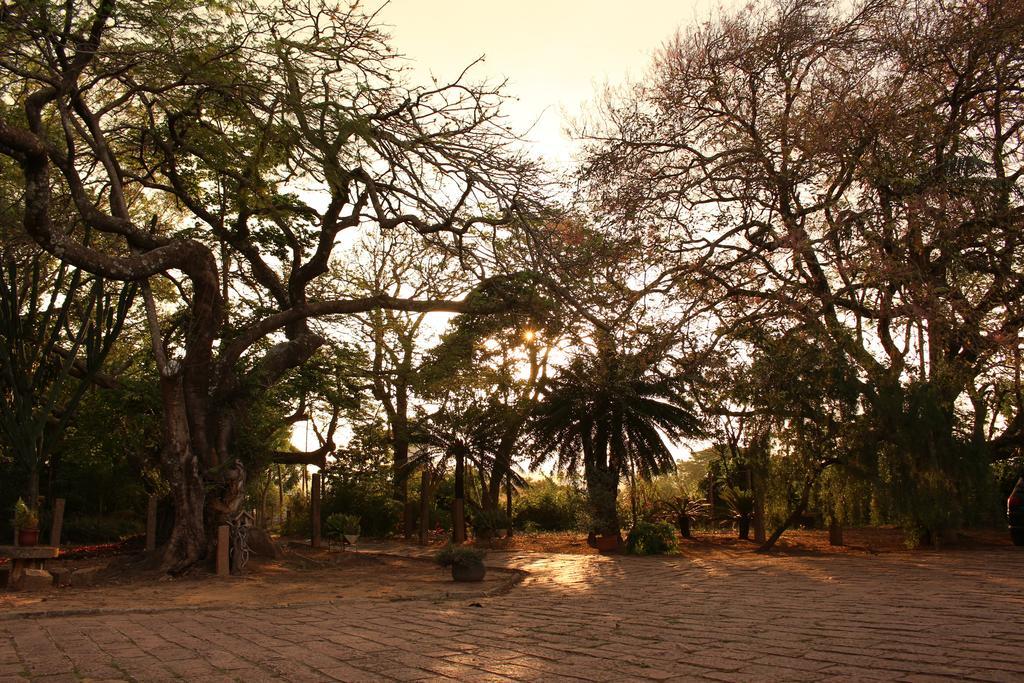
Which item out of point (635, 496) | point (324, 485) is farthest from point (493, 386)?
point (324, 485)

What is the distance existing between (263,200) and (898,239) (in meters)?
10.3

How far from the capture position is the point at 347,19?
29.5 feet

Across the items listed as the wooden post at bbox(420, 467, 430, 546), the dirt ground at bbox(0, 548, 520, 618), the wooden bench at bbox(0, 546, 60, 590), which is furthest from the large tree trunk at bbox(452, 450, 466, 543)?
the wooden bench at bbox(0, 546, 60, 590)

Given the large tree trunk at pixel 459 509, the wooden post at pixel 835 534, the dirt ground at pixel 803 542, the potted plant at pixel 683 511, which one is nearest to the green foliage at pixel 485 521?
the dirt ground at pixel 803 542

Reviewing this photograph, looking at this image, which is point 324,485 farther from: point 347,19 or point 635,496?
Result: point 347,19

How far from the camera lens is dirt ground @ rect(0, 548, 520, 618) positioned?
9.38 meters

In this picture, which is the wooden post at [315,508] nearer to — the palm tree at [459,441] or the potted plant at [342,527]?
the potted plant at [342,527]

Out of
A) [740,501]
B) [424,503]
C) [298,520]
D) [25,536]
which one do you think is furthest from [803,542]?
[298,520]

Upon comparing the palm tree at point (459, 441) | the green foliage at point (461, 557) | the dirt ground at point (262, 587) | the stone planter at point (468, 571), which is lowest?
the dirt ground at point (262, 587)

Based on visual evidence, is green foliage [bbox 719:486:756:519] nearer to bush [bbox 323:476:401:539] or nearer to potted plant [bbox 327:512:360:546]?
potted plant [bbox 327:512:360:546]

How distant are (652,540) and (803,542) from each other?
3493mm

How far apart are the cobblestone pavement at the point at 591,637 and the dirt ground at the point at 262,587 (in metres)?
0.81

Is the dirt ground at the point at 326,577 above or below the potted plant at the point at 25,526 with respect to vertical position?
below

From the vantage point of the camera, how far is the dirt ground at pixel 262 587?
9.38 m
